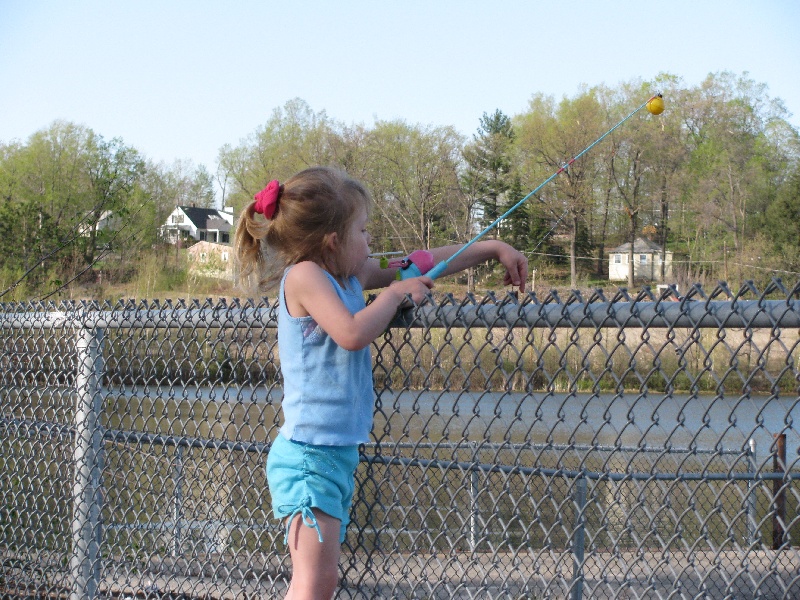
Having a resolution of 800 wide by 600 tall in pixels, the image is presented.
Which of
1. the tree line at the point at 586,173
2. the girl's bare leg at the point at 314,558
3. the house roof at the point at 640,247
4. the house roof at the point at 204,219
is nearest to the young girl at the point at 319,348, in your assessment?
the girl's bare leg at the point at 314,558

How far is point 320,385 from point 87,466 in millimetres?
1411

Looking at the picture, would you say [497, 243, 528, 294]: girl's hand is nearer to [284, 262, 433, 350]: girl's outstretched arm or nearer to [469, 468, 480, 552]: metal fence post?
[284, 262, 433, 350]: girl's outstretched arm

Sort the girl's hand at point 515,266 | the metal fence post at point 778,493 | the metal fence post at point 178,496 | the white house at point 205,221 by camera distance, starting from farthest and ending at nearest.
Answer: the white house at point 205,221 → the metal fence post at point 178,496 → the girl's hand at point 515,266 → the metal fence post at point 778,493

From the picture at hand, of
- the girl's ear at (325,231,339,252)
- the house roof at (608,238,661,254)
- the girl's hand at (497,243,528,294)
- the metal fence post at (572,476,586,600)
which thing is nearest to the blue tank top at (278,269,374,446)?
the girl's ear at (325,231,339,252)

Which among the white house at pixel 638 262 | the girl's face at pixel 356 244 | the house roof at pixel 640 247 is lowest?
the white house at pixel 638 262

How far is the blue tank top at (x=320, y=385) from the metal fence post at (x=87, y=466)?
120 cm

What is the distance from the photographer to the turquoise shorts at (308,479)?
2366 mm

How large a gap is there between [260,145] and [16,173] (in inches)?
819

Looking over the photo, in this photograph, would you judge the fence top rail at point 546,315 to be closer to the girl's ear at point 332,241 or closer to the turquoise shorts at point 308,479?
the girl's ear at point 332,241

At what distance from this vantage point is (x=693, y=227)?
48.0 metres

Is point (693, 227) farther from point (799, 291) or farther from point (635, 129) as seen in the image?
point (799, 291)

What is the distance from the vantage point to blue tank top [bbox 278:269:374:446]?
2406mm

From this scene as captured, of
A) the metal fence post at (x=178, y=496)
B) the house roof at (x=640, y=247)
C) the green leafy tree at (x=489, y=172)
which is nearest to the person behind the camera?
the metal fence post at (x=178, y=496)

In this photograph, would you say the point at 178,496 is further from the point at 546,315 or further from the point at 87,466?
the point at 546,315
